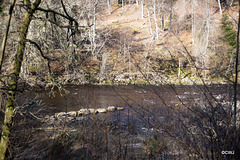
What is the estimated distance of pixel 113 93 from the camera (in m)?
15.9

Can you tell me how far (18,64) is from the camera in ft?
11.5

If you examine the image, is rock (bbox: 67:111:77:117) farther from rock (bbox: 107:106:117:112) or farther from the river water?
rock (bbox: 107:106:117:112)

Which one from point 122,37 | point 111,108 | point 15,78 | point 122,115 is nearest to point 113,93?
point 111,108

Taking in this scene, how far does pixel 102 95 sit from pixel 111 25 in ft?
79.1

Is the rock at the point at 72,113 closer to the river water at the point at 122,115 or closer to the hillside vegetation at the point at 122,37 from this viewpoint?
the river water at the point at 122,115

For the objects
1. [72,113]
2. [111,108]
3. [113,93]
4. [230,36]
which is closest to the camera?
[72,113]

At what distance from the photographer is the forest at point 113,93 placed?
2328 millimetres

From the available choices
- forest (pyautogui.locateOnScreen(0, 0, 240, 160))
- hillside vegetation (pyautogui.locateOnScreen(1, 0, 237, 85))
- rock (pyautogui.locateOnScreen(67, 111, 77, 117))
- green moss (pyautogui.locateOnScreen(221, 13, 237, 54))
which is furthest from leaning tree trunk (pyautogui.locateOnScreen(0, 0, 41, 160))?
rock (pyautogui.locateOnScreen(67, 111, 77, 117))

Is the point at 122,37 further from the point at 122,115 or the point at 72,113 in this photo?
the point at 72,113

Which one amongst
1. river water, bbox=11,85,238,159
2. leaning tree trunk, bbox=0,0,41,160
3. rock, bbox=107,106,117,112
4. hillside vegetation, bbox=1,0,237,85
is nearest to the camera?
leaning tree trunk, bbox=0,0,41,160

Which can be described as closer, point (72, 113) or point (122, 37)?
point (72, 113)

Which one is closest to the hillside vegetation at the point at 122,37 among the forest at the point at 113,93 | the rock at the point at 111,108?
the forest at the point at 113,93

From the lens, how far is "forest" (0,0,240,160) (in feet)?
7.64

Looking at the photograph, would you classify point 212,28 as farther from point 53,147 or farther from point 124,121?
point 53,147
